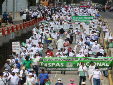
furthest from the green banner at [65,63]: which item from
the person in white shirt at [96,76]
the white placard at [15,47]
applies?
the person in white shirt at [96,76]

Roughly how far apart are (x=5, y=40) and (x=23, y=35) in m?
6.58

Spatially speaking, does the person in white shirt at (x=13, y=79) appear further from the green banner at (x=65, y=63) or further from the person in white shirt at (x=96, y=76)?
the person in white shirt at (x=96, y=76)

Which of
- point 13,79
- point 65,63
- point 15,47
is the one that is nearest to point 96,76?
point 65,63

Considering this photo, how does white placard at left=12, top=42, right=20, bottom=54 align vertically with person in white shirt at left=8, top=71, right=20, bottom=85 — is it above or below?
above

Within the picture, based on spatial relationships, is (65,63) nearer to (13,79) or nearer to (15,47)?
(15,47)

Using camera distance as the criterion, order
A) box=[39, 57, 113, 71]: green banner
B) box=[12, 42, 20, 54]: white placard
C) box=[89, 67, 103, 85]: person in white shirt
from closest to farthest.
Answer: box=[89, 67, 103, 85]: person in white shirt → box=[39, 57, 113, 71]: green banner → box=[12, 42, 20, 54]: white placard

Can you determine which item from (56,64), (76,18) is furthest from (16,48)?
(76,18)

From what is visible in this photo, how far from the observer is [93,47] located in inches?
720

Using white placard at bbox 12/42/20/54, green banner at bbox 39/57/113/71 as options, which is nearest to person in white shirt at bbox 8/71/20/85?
green banner at bbox 39/57/113/71

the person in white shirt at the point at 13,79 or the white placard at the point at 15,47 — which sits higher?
the white placard at the point at 15,47

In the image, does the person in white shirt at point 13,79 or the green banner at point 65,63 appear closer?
the person in white shirt at point 13,79

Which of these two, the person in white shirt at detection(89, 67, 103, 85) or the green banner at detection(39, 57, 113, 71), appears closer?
the person in white shirt at detection(89, 67, 103, 85)

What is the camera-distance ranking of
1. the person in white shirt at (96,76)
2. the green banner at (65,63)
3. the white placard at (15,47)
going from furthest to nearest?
the white placard at (15,47)
the green banner at (65,63)
the person in white shirt at (96,76)

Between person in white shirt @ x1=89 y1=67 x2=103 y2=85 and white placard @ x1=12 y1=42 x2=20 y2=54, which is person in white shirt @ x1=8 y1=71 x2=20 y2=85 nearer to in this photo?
person in white shirt @ x1=89 y1=67 x2=103 y2=85
